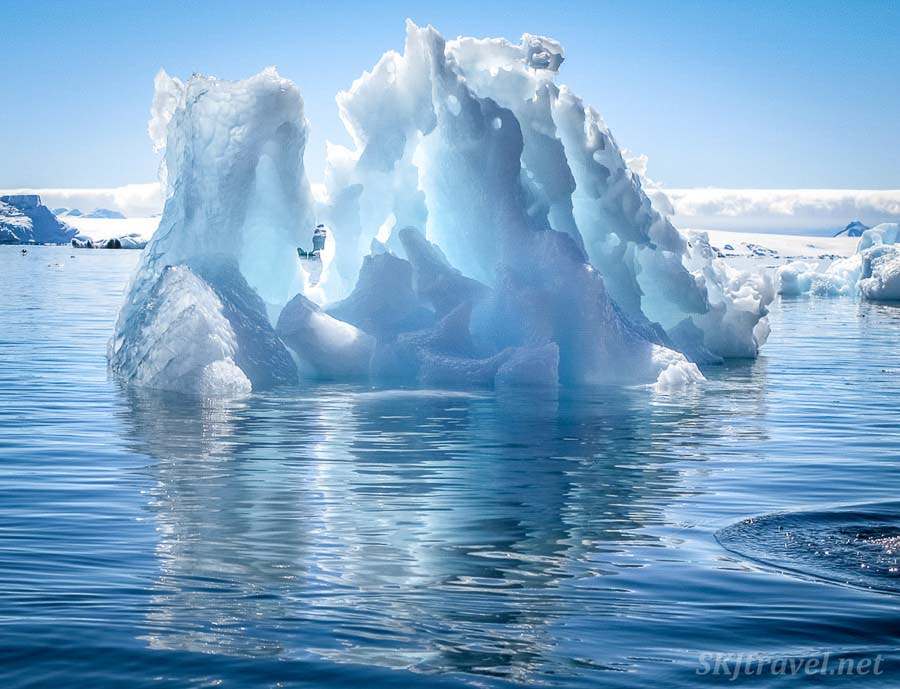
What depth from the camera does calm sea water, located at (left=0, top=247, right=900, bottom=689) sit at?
5316 millimetres

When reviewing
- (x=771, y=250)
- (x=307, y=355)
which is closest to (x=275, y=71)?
(x=307, y=355)

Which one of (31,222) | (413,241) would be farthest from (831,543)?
(31,222)

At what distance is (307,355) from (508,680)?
43.9 feet

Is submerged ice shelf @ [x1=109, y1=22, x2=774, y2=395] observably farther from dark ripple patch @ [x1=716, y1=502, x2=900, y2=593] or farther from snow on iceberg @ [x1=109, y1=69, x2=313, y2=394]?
dark ripple patch @ [x1=716, y1=502, x2=900, y2=593]

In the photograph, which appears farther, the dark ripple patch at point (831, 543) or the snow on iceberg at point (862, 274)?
the snow on iceberg at point (862, 274)

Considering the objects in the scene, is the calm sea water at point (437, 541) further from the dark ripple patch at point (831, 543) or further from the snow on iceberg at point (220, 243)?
the snow on iceberg at point (220, 243)

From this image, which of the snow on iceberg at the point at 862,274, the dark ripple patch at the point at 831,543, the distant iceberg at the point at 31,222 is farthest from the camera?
the distant iceberg at the point at 31,222

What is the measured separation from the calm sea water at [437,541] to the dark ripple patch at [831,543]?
3cm

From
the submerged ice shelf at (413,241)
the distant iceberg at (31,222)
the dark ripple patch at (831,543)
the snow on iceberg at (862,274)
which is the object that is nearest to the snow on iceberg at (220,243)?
the submerged ice shelf at (413,241)

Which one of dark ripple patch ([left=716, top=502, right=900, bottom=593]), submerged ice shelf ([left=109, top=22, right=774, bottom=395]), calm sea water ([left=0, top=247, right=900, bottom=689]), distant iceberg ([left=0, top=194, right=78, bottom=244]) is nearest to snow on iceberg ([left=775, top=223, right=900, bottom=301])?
submerged ice shelf ([left=109, top=22, right=774, bottom=395])

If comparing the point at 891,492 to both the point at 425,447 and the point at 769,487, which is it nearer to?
the point at 769,487

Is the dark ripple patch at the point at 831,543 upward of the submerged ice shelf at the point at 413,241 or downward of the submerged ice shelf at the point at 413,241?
downward

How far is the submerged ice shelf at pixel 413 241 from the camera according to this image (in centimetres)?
1719

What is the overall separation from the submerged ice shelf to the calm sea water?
1.74 m
